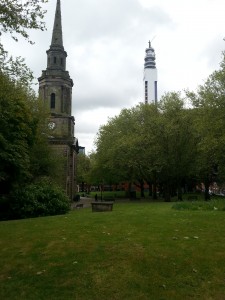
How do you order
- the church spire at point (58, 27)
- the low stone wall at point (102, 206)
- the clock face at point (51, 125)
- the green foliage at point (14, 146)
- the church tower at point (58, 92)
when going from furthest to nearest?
the church spire at point (58, 27)
the church tower at point (58, 92)
the clock face at point (51, 125)
the green foliage at point (14, 146)
the low stone wall at point (102, 206)

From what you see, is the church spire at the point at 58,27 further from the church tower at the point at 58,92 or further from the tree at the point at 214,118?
the tree at the point at 214,118

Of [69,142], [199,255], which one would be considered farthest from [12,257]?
[69,142]

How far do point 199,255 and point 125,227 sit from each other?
3.92 m

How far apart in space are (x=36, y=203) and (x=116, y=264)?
16.2m

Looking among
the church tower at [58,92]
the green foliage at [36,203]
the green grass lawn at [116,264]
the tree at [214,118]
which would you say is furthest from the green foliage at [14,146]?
the church tower at [58,92]

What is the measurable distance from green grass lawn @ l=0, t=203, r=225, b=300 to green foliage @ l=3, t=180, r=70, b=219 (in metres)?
11.7

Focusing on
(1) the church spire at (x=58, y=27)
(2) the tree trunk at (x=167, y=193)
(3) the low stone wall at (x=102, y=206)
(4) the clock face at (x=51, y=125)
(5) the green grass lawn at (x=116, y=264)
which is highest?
(1) the church spire at (x=58, y=27)

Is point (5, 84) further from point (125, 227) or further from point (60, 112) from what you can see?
point (60, 112)

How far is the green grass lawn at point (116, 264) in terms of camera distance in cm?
701

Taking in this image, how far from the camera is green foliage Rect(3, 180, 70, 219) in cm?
2341

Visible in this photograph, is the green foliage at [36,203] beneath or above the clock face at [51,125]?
beneath

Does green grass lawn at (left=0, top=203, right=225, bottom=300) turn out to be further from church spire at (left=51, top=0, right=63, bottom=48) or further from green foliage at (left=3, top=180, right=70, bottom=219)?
church spire at (left=51, top=0, right=63, bottom=48)

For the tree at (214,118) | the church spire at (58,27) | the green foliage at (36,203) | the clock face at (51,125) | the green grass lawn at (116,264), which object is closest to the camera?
the green grass lawn at (116,264)

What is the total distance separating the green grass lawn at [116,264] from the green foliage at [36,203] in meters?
11.7
